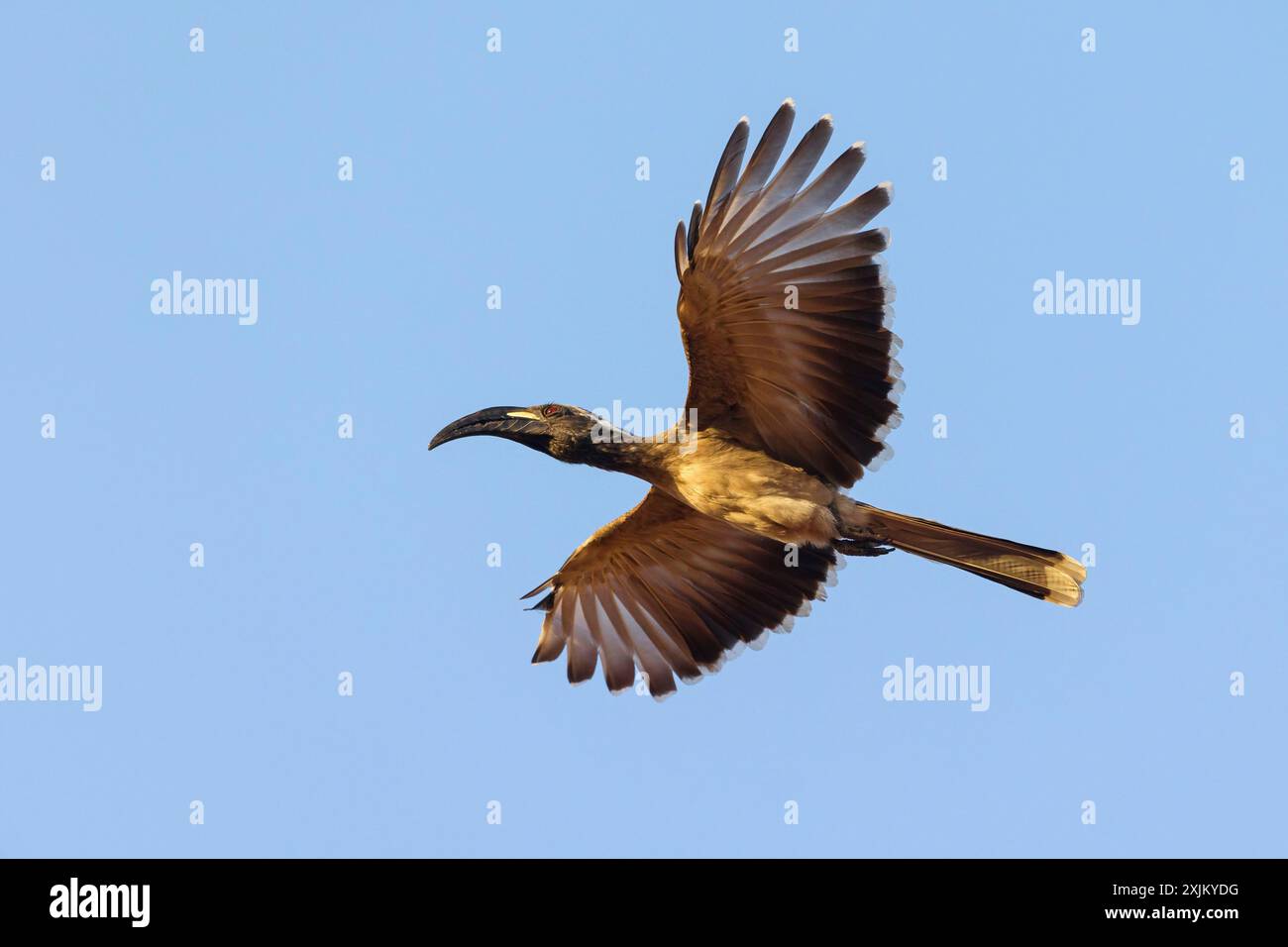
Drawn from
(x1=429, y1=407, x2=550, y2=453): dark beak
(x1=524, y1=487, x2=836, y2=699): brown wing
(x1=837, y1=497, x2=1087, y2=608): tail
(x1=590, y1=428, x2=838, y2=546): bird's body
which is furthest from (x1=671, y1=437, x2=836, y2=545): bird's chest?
(x1=429, y1=407, x2=550, y2=453): dark beak

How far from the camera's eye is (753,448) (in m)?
11.9

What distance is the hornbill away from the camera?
1095 centimetres

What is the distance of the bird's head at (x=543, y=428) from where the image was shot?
12.4 m

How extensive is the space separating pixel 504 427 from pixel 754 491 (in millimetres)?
1949

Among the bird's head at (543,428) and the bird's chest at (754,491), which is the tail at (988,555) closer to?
the bird's chest at (754,491)

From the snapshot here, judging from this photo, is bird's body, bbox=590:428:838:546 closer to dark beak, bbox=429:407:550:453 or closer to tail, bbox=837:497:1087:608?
tail, bbox=837:497:1087:608

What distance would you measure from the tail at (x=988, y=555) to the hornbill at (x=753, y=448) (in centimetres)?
1

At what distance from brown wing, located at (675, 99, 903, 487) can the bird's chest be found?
16cm

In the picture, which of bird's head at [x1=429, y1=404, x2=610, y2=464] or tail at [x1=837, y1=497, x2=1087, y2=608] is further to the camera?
bird's head at [x1=429, y1=404, x2=610, y2=464]

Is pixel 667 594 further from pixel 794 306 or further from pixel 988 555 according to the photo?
pixel 794 306

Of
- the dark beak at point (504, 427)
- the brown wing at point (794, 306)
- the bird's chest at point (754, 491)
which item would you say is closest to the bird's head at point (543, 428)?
the dark beak at point (504, 427)

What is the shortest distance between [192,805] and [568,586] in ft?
10.9

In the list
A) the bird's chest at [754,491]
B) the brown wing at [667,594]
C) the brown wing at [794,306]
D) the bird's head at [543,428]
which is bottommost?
the brown wing at [667,594]

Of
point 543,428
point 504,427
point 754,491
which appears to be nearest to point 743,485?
point 754,491
